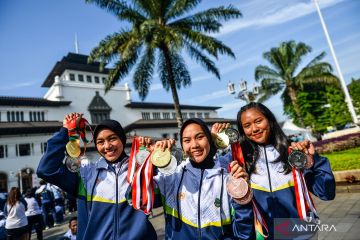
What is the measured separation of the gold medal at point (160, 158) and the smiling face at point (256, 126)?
2.82ft

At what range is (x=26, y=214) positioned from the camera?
27.6 feet

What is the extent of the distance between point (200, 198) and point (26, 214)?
8370 mm

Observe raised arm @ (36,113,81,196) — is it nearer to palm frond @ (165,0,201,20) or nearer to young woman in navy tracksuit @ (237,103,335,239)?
young woman in navy tracksuit @ (237,103,335,239)

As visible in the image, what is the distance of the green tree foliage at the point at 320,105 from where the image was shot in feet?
112

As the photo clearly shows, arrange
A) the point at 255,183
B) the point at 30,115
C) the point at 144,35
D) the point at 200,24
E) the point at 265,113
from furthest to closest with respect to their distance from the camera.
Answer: the point at 30,115 < the point at 200,24 < the point at 144,35 < the point at 265,113 < the point at 255,183

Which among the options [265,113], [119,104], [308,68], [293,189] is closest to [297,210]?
[293,189]

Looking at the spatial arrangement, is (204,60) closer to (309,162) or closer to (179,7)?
(179,7)

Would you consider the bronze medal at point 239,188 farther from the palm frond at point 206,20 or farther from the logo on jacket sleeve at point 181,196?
the palm frond at point 206,20

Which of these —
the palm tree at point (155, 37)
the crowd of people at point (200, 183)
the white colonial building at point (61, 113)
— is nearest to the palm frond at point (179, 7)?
the palm tree at point (155, 37)

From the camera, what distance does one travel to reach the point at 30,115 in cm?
3275

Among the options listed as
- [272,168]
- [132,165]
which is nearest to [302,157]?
[272,168]

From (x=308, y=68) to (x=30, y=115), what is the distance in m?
35.0

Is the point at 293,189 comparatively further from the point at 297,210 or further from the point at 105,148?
the point at 105,148

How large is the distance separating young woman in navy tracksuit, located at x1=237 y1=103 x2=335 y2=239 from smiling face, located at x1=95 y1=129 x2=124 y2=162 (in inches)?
52.4
